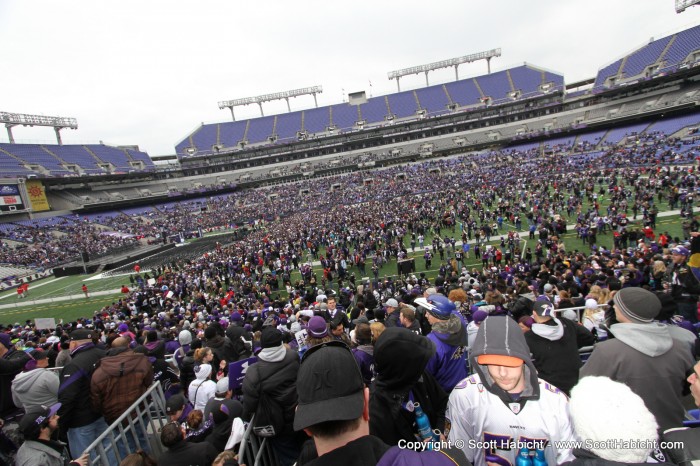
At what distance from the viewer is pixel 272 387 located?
121 inches

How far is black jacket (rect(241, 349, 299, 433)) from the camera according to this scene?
3.07 meters

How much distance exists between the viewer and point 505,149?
189 ft

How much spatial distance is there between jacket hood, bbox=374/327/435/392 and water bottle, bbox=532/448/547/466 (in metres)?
0.70

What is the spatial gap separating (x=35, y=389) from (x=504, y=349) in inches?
209

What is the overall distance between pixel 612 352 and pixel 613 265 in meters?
8.85

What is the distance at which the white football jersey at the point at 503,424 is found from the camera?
195 cm

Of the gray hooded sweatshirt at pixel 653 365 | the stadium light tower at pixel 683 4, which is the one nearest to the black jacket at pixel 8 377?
the gray hooded sweatshirt at pixel 653 365

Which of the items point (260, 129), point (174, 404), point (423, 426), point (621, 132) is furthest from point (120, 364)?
point (260, 129)

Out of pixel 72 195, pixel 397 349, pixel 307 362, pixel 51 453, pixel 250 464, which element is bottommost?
pixel 250 464

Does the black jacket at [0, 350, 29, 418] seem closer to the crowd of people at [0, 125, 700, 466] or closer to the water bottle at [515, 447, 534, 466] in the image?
the crowd of people at [0, 125, 700, 466]

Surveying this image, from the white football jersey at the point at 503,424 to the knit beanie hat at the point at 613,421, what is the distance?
44 cm

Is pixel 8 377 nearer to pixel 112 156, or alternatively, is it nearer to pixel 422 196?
pixel 422 196

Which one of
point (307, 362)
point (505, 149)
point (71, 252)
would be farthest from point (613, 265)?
point (505, 149)

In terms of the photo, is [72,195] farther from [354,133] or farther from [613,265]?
[613,265]
